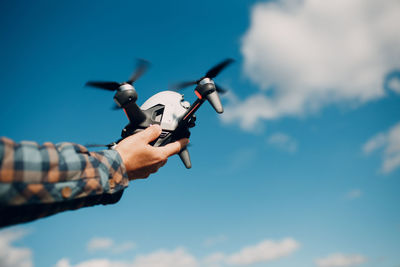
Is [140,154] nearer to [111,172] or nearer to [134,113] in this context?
[111,172]

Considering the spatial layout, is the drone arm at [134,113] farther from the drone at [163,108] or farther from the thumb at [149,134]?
the thumb at [149,134]

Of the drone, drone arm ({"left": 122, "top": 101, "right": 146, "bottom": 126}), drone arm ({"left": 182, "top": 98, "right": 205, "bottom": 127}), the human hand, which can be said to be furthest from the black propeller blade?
the human hand

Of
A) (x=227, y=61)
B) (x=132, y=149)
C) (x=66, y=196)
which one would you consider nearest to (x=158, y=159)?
(x=132, y=149)

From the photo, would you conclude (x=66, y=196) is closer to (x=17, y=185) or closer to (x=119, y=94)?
(x=17, y=185)

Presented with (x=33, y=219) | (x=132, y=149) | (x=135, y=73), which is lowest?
(x=33, y=219)

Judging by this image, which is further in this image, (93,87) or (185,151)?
(185,151)

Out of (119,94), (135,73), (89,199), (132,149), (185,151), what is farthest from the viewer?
(185,151)

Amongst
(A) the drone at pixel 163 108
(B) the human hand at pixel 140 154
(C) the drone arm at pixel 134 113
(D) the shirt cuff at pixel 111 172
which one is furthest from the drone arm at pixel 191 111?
(D) the shirt cuff at pixel 111 172

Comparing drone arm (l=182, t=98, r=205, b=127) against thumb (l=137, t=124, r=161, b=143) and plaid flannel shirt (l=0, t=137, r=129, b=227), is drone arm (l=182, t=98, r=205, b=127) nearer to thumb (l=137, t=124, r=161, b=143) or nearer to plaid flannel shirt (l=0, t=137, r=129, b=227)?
thumb (l=137, t=124, r=161, b=143)
